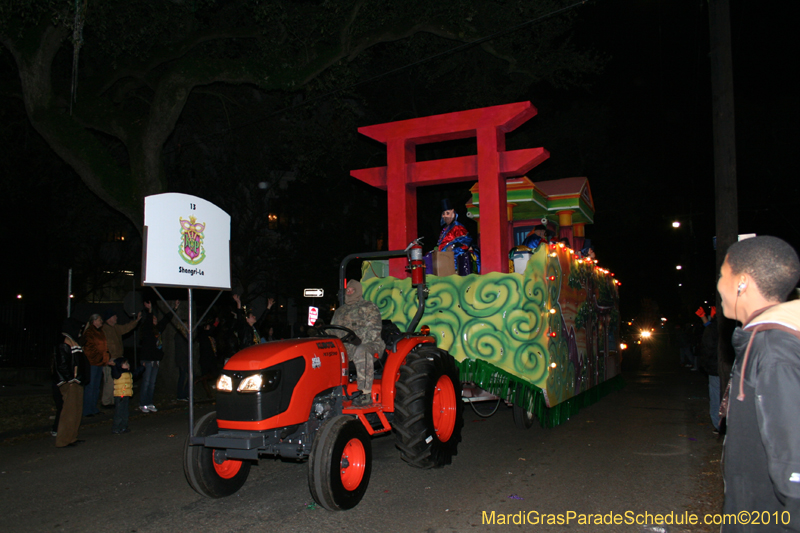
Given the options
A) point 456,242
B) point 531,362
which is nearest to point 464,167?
point 456,242

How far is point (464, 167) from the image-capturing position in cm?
919

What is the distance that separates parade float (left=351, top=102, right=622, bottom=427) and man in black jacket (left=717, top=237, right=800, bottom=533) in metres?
5.06

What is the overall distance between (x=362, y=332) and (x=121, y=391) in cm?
446

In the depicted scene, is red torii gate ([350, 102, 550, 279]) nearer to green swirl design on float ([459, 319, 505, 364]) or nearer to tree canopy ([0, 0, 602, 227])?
green swirl design on float ([459, 319, 505, 364])

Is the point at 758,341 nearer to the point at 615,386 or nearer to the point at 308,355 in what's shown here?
the point at 308,355

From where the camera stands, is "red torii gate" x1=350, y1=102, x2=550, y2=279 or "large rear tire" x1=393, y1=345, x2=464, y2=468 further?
"red torii gate" x1=350, y1=102, x2=550, y2=279

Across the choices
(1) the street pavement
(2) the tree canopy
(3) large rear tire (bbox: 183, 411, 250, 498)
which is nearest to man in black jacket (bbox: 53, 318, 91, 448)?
(1) the street pavement

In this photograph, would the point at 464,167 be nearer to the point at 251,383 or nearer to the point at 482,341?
the point at 482,341

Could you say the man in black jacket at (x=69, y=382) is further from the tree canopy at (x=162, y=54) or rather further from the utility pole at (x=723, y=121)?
the utility pole at (x=723, y=121)

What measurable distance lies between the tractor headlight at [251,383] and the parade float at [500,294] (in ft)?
10.6

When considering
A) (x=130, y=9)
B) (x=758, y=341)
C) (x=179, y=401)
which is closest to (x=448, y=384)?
(x=758, y=341)

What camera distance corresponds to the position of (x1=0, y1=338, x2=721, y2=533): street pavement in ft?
14.7

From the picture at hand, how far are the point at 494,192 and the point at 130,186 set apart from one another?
734cm

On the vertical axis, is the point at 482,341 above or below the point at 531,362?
above
